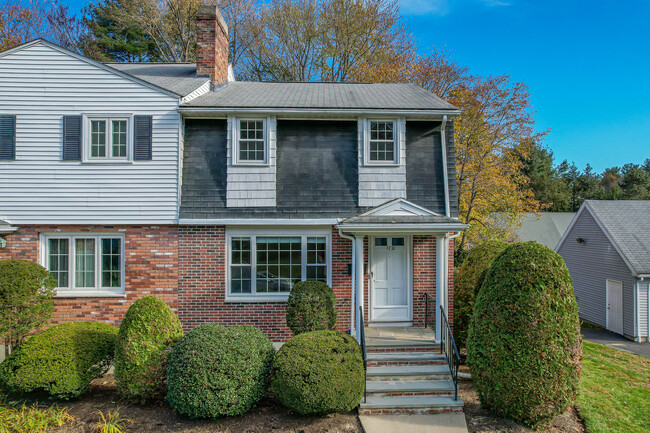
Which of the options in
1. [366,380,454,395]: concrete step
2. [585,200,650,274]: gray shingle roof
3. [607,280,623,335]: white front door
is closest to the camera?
[366,380,454,395]: concrete step

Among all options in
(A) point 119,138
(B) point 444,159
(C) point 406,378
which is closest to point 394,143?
(B) point 444,159

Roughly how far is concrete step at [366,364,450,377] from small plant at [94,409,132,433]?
4.46 meters

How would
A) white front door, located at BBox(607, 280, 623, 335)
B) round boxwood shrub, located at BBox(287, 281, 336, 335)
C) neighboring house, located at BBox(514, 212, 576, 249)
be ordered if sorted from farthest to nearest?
neighboring house, located at BBox(514, 212, 576, 249) → white front door, located at BBox(607, 280, 623, 335) → round boxwood shrub, located at BBox(287, 281, 336, 335)

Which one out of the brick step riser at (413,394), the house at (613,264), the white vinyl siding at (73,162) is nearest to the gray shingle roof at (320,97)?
the white vinyl siding at (73,162)

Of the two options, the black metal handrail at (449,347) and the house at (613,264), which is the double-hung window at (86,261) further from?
the house at (613,264)

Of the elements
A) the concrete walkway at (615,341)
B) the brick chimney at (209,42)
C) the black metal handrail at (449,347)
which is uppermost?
the brick chimney at (209,42)

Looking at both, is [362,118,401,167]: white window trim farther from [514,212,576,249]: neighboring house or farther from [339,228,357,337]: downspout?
[514,212,576,249]: neighboring house

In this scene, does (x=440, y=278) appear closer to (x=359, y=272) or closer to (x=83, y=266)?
(x=359, y=272)

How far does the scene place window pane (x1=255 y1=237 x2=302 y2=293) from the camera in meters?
9.31

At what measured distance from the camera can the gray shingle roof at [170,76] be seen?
1015 centimetres

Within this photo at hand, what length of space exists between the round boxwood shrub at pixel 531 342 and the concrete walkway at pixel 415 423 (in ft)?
2.32

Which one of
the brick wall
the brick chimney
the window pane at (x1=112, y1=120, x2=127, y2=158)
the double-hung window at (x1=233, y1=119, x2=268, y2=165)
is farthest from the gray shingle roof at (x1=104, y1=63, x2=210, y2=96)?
the brick wall

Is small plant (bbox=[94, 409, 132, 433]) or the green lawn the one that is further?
the green lawn

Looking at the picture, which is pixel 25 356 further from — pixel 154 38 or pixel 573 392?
pixel 154 38
